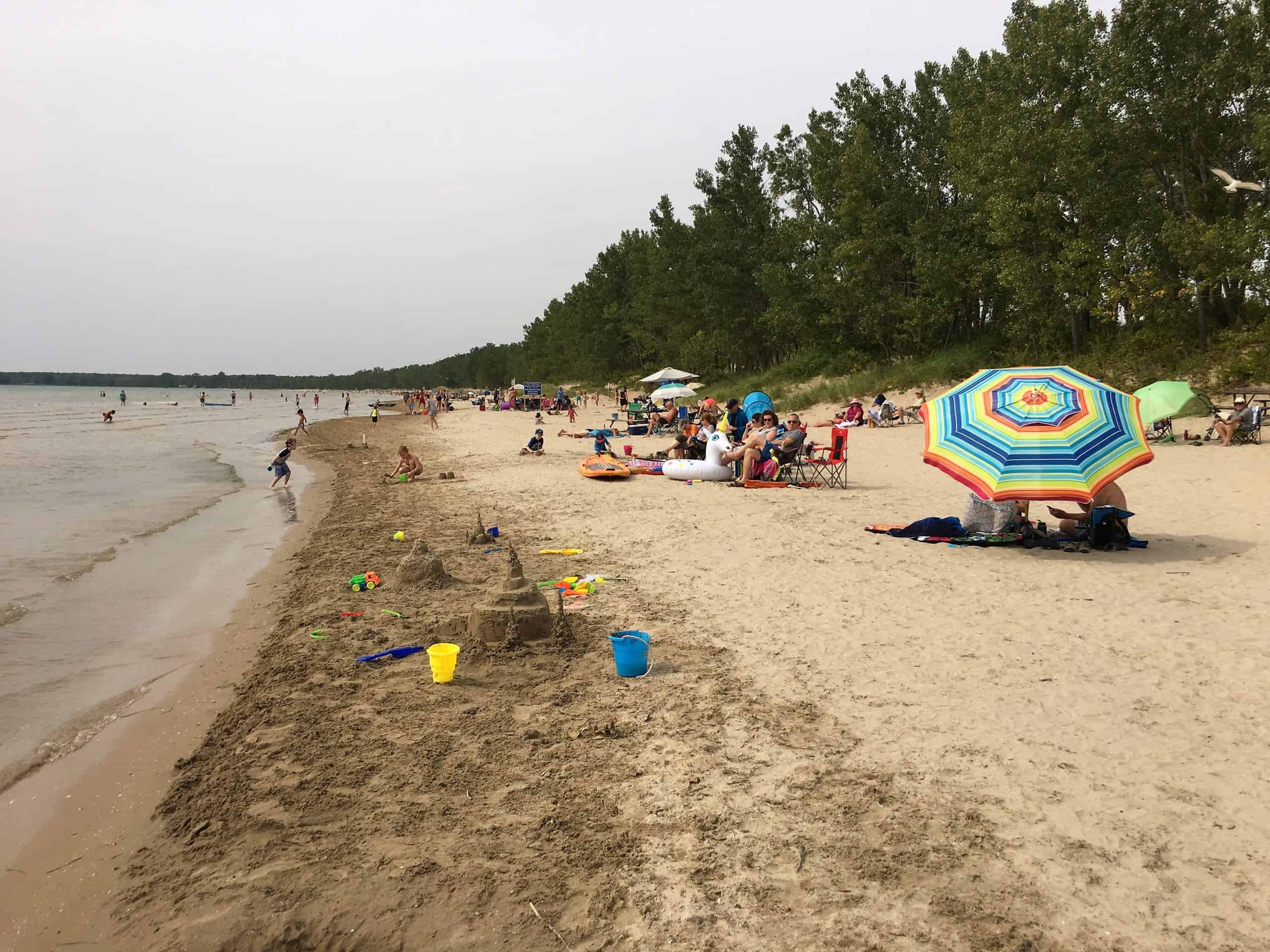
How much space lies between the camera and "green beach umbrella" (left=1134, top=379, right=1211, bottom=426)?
631 inches

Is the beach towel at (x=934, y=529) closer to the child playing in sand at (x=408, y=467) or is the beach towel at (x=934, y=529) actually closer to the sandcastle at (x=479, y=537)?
the sandcastle at (x=479, y=537)

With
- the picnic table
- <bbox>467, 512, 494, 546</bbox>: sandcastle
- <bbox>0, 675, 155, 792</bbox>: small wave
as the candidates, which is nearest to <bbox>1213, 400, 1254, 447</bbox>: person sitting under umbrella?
the picnic table

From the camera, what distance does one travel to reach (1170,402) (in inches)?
638

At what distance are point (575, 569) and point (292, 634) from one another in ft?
9.64

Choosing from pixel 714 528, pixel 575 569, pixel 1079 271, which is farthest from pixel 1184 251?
pixel 575 569

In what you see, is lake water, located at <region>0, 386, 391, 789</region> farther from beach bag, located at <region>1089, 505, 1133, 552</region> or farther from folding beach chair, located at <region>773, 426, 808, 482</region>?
beach bag, located at <region>1089, 505, 1133, 552</region>

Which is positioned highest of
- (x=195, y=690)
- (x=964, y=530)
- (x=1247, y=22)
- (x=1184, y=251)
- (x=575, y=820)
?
(x=1247, y=22)

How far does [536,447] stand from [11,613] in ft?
46.0

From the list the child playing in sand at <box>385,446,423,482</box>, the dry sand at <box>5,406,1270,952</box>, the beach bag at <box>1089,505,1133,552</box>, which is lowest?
the dry sand at <box>5,406,1270,952</box>

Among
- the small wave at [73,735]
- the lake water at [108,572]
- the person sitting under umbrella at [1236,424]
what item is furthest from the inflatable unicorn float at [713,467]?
the person sitting under umbrella at [1236,424]

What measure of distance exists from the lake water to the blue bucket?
3673 millimetres

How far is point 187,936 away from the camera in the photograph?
9.84ft

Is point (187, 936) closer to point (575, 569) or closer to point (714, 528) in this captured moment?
point (575, 569)

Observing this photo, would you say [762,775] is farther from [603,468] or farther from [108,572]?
[603,468]
